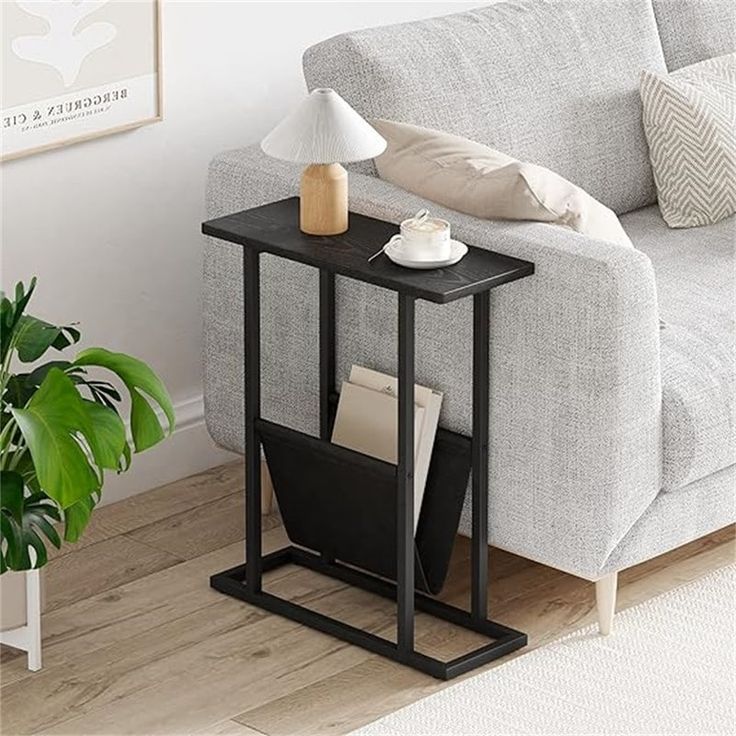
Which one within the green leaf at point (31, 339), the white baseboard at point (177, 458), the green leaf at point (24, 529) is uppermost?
the green leaf at point (31, 339)

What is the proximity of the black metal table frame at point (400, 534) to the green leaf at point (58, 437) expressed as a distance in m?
0.45

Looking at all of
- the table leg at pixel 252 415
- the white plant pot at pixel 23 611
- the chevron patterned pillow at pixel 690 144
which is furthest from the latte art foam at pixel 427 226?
the chevron patterned pillow at pixel 690 144

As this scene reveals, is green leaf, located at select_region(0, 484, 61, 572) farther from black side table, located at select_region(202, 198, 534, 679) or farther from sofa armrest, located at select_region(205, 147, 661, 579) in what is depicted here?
sofa armrest, located at select_region(205, 147, 661, 579)

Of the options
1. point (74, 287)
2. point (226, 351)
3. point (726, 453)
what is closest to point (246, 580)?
point (226, 351)

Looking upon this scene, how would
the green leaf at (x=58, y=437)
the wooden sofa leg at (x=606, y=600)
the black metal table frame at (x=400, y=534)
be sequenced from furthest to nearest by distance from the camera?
the wooden sofa leg at (x=606, y=600)
the black metal table frame at (x=400, y=534)
the green leaf at (x=58, y=437)

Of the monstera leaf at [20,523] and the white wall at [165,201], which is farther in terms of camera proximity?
the white wall at [165,201]

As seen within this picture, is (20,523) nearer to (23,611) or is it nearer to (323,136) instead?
(23,611)

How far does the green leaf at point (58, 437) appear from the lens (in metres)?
2.59

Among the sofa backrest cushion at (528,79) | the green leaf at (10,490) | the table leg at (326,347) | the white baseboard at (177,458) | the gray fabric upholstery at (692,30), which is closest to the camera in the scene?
the green leaf at (10,490)

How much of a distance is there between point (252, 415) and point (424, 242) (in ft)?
1.68

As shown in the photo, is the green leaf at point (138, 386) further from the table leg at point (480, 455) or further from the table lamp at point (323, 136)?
the table leg at point (480, 455)

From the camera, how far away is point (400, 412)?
278cm

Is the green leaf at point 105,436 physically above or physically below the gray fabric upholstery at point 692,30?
below

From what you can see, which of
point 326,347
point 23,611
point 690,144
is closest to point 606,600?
point 326,347
